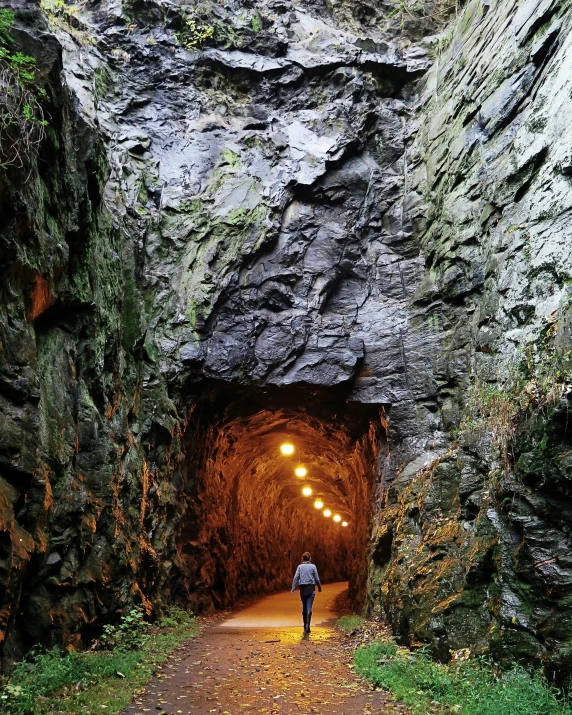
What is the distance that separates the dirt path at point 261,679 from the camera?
5.83m

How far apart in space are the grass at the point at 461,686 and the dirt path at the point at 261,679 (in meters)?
0.28

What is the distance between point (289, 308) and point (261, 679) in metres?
9.35

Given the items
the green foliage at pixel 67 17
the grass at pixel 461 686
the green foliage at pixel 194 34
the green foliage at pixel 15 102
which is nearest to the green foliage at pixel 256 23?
the green foliage at pixel 194 34

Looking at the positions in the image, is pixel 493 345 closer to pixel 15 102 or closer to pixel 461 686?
pixel 461 686

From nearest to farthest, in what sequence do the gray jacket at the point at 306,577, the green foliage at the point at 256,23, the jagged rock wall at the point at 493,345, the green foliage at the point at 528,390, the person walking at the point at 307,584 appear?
the jagged rock wall at the point at 493,345 < the green foliage at the point at 528,390 < the person walking at the point at 307,584 < the gray jacket at the point at 306,577 < the green foliage at the point at 256,23

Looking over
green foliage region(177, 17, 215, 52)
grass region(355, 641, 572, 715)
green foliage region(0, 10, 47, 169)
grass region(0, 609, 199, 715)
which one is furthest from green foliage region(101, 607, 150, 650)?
green foliage region(177, 17, 215, 52)

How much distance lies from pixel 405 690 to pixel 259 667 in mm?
2379

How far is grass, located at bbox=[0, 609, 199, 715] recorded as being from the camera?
4.98 metres

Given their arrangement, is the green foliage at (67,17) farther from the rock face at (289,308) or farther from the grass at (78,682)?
the grass at (78,682)

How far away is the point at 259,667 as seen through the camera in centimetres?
777

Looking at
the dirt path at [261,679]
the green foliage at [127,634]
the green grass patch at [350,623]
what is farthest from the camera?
the green grass patch at [350,623]

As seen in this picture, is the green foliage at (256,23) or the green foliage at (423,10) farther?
the green foliage at (256,23)

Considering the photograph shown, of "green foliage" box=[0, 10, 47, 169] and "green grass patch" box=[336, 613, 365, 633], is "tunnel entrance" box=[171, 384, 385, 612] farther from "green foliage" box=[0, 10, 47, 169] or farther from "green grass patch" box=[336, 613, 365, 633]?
"green foliage" box=[0, 10, 47, 169]

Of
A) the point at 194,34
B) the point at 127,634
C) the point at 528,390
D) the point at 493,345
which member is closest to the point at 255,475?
the point at 127,634
